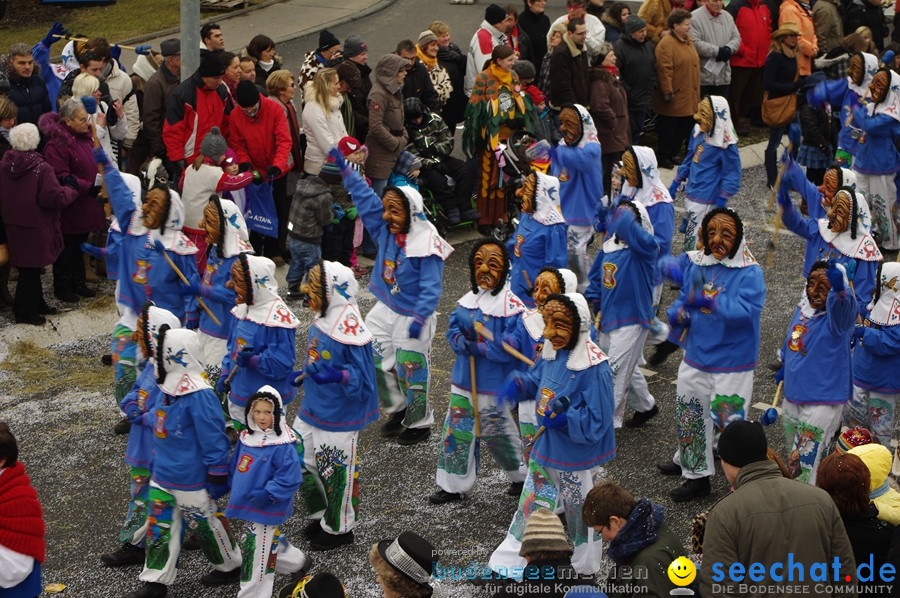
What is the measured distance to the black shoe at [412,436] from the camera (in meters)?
9.05

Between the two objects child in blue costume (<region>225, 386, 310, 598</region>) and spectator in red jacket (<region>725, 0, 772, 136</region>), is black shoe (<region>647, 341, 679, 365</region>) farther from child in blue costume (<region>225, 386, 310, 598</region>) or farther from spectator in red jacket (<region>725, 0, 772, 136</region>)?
spectator in red jacket (<region>725, 0, 772, 136</region>)

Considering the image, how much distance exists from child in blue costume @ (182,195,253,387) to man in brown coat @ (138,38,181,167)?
3.49m

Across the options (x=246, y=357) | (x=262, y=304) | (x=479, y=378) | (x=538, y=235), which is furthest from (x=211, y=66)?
(x=479, y=378)

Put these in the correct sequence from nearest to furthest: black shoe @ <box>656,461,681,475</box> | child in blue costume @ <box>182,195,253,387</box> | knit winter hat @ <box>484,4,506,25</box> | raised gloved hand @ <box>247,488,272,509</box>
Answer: raised gloved hand @ <box>247,488,272,509</box>
black shoe @ <box>656,461,681,475</box>
child in blue costume @ <box>182,195,253,387</box>
knit winter hat @ <box>484,4,506,25</box>

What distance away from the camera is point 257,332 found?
310 inches

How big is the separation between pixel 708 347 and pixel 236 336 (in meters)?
3.24

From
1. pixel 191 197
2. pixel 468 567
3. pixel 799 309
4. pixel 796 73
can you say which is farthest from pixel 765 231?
pixel 468 567

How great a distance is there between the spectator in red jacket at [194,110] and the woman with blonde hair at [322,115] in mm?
851

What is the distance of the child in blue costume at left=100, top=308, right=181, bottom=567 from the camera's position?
24.0 feet

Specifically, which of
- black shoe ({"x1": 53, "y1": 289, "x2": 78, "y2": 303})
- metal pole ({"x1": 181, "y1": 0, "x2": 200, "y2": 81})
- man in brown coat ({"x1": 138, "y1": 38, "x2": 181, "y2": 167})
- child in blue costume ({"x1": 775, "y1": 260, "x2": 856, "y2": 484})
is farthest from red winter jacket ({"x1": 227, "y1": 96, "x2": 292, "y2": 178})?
child in blue costume ({"x1": 775, "y1": 260, "x2": 856, "y2": 484})

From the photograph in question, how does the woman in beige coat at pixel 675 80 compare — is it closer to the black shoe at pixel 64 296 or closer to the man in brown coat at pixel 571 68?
the man in brown coat at pixel 571 68

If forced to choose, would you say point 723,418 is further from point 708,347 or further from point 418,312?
point 418,312

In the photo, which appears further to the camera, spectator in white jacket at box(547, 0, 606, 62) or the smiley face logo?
spectator in white jacket at box(547, 0, 606, 62)

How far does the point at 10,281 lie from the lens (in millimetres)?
11750
